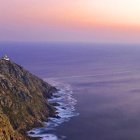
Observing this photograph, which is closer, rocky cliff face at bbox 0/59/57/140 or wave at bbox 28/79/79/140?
rocky cliff face at bbox 0/59/57/140

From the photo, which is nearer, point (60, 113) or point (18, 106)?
Result: point (18, 106)

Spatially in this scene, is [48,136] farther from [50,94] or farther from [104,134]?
[50,94]

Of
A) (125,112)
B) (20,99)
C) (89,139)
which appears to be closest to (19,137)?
(89,139)

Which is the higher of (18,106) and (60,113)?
(18,106)

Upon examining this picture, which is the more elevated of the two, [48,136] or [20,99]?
[20,99]
